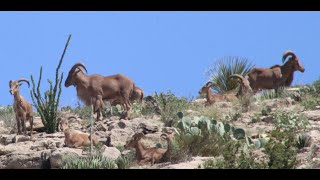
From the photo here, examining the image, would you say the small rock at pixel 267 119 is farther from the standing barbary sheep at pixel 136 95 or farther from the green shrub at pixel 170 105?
the standing barbary sheep at pixel 136 95

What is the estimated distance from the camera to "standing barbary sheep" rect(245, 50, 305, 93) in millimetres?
27203

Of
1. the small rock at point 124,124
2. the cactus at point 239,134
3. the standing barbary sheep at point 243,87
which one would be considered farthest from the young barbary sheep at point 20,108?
the standing barbary sheep at point 243,87

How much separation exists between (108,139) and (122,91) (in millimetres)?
4890

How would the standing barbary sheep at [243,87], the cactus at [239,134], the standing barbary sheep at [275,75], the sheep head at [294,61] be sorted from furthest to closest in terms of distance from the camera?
1. the sheep head at [294,61]
2. the standing barbary sheep at [275,75]
3. the standing barbary sheep at [243,87]
4. the cactus at [239,134]

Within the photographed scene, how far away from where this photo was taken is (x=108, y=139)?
57.4 feet

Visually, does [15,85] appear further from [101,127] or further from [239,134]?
[239,134]

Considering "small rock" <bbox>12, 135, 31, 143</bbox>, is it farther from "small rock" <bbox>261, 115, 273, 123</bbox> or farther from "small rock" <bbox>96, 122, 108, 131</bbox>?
"small rock" <bbox>261, 115, 273, 123</bbox>

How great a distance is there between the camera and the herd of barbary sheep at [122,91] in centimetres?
1598

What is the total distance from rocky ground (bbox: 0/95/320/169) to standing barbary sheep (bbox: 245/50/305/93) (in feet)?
14.4

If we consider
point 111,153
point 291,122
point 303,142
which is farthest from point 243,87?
point 111,153

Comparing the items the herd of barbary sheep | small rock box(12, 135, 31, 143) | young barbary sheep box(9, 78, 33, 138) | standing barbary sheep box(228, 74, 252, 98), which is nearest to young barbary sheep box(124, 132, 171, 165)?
the herd of barbary sheep

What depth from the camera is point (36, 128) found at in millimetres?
20547

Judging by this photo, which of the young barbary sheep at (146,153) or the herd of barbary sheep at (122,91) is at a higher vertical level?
the herd of barbary sheep at (122,91)
